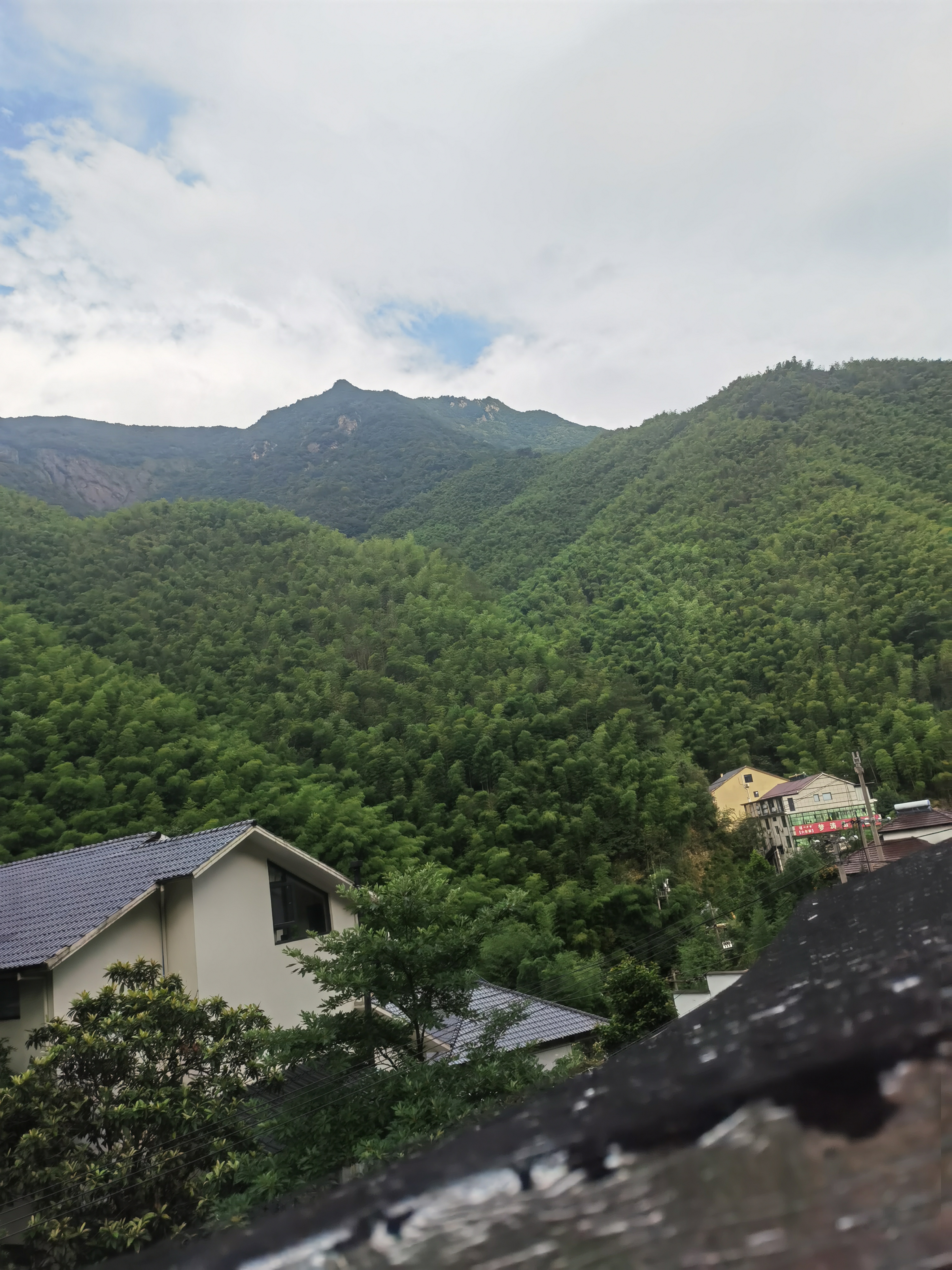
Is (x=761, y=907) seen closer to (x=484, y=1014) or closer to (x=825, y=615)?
(x=484, y=1014)

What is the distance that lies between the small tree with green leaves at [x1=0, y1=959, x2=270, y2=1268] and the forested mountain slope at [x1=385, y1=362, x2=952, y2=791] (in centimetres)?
3298

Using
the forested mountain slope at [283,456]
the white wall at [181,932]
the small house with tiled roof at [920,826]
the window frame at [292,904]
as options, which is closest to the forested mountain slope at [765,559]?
the small house with tiled roof at [920,826]

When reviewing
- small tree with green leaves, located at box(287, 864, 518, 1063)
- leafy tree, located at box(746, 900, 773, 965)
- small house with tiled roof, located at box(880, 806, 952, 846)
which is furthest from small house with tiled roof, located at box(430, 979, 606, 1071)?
small house with tiled roof, located at box(880, 806, 952, 846)

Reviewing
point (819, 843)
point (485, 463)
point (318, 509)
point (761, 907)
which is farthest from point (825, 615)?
point (318, 509)

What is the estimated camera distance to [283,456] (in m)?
97.6

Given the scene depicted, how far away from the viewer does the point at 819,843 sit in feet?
94.6

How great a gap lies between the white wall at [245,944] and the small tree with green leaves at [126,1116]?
155 centimetres

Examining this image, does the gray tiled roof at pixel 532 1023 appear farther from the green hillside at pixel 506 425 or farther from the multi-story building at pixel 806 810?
the green hillside at pixel 506 425

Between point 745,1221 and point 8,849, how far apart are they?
24561mm

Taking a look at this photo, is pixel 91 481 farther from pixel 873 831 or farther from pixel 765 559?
pixel 873 831

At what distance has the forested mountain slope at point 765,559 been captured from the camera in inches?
1539

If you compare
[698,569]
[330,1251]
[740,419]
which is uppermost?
[740,419]

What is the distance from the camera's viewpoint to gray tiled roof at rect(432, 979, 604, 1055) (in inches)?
406

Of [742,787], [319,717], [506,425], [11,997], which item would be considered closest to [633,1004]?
[11,997]
